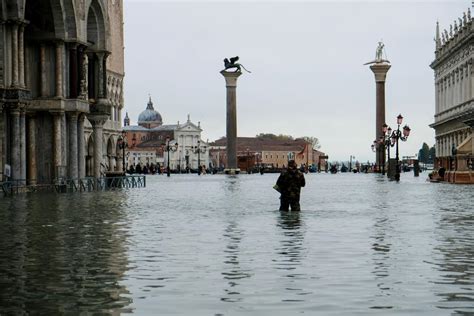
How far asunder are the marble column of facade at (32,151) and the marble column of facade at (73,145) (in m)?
2.10

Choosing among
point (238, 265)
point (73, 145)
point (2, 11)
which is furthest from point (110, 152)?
point (238, 265)

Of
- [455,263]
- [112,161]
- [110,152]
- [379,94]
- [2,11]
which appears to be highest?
[379,94]

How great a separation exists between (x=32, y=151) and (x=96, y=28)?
11233mm

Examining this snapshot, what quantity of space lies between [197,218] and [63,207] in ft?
23.7

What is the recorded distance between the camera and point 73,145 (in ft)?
165

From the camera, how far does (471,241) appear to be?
18344mm

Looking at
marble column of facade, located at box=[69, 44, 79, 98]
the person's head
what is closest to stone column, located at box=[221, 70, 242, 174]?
marble column of facade, located at box=[69, 44, 79, 98]

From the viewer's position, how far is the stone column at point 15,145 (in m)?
44.4

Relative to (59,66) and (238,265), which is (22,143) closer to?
(59,66)

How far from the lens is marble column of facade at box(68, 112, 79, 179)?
164ft

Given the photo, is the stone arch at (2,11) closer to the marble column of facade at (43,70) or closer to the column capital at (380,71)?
the marble column of facade at (43,70)

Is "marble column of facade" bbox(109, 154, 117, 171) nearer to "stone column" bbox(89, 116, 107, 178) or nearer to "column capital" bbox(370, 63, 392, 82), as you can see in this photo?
"column capital" bbox(370, 63, 392, 82)

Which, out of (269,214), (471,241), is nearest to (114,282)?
(471,241)

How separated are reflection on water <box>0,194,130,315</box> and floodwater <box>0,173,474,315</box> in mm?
17
